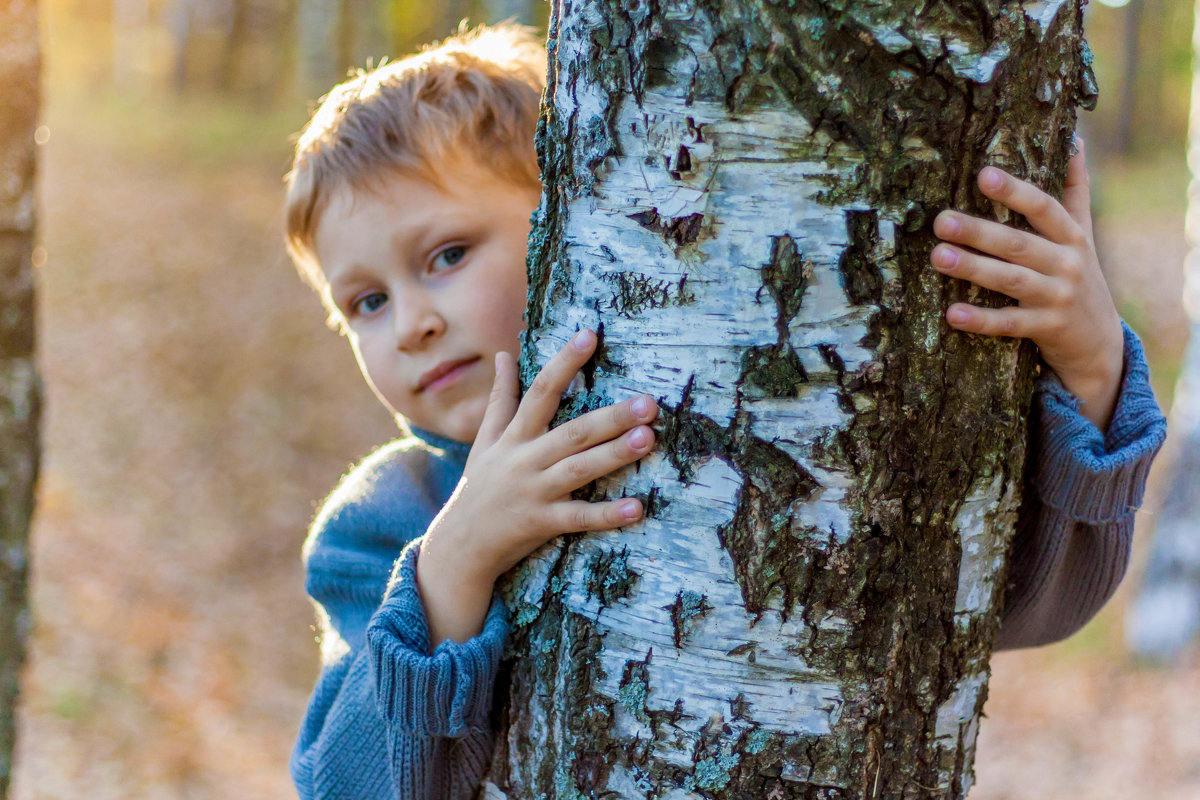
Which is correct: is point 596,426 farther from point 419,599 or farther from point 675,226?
point 419,599

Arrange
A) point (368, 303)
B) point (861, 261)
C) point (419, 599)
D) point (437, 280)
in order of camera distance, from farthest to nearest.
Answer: point (368, 303) < point (437, 280) < point (419, 599) < point (861, 261)

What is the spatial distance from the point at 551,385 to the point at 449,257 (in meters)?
0.66

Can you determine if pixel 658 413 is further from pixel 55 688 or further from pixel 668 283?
pixel 55 688

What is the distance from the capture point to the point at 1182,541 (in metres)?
5.58

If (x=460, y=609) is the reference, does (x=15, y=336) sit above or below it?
above

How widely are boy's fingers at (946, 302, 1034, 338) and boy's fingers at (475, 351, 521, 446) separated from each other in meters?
0.64

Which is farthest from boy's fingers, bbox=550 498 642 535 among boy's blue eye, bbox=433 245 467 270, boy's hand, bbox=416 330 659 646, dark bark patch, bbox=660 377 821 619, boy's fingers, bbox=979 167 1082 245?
boy's blue eye, bbox=433 245 467 270

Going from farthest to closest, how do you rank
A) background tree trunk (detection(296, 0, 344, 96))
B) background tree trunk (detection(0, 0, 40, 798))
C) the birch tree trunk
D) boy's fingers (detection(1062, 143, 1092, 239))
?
background tree trunk (detection(296, 0, 344, 96)) → the birch tree trunk → background tree trunk (detection(0, 0, 40, 798)) → boy's fingers (detection(1062, 143, 1092, 239))

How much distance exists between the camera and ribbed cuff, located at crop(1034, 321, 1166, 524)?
1.35 metres

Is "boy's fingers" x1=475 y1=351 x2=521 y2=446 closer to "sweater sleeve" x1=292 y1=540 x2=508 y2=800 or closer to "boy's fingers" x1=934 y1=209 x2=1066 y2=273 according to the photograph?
"sweater sleeve" x1=292 y1=540 x2=508 y2=800

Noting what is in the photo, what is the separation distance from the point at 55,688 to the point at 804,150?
5.61m

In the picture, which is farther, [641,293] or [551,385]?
[551,385]

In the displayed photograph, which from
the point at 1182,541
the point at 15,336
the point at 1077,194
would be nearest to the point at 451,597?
the point at 1077,194

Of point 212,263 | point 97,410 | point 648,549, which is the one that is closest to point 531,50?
point 648,549
